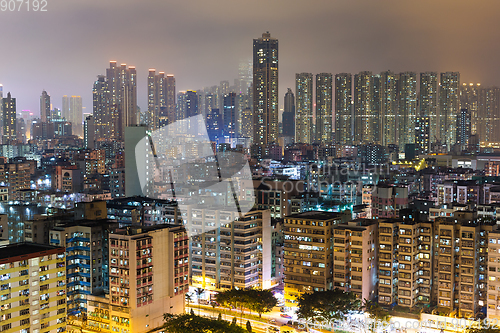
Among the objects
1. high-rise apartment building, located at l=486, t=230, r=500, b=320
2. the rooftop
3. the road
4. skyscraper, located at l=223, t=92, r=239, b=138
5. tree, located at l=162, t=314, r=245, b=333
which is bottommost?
the road

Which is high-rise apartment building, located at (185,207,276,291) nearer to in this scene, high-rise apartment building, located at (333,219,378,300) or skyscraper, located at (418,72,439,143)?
high-rise apartment building, located at (333,219,378,300)

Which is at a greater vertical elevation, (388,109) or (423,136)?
(388,109)

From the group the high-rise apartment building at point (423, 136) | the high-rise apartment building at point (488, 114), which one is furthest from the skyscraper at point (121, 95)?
the high-rise apartment building at point (488, 114)

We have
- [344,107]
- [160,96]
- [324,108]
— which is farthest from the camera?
[324,108]

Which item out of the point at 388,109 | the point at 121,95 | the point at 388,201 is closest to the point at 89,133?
the point at 121,95

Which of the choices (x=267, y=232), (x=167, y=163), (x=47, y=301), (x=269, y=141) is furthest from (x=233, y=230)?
(x=269, y=141)

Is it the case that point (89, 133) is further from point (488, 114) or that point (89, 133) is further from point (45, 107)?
point (488, 114)

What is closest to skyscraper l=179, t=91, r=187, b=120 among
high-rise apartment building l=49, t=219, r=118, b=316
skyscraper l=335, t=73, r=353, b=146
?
skyscraper l=335, t=73, r=353, b=146
